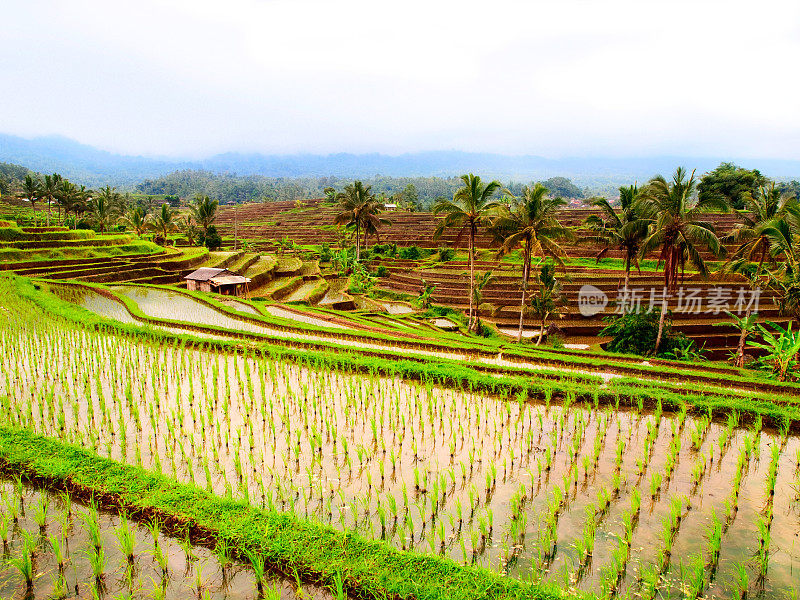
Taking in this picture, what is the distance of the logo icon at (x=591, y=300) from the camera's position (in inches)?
878

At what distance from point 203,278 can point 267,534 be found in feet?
67.2

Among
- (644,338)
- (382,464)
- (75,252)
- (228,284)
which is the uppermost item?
(75,252)

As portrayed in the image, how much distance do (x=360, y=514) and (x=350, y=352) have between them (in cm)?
616

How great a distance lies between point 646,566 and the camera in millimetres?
4176

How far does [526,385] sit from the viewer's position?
8328 millimetres

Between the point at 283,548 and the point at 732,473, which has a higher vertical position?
the point at 283,548

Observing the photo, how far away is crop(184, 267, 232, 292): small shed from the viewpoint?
2286 centimetres

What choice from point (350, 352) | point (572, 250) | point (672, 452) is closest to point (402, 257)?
point (572, 250)

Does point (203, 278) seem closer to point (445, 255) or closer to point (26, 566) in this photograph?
point (445, 255)

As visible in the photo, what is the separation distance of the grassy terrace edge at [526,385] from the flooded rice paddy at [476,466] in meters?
0.30

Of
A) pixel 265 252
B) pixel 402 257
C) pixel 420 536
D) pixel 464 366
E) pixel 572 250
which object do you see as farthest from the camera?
pixel 265 252

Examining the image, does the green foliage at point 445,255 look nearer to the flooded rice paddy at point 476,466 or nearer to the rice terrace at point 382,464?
the rice terrace at point 382,464

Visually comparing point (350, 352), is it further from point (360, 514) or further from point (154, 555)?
point (154, 555)

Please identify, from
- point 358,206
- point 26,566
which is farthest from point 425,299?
point 26,566
